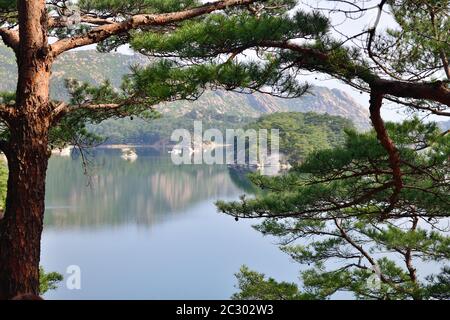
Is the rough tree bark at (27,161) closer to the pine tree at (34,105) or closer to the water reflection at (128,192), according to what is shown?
the pine tree at (34,105)

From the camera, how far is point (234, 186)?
29.6 meters

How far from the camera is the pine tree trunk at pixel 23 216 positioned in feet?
7.95

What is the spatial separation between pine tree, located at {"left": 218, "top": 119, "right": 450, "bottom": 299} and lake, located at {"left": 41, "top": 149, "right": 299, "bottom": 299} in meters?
2.03

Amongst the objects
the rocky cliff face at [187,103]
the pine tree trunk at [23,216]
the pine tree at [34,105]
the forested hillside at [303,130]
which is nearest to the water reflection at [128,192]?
the forested hillside at [303,130]

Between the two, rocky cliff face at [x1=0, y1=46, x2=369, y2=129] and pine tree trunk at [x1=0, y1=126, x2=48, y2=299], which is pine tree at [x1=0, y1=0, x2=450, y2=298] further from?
rocky cliff face at [x1=0, y1=46, x2=369, y2=129]

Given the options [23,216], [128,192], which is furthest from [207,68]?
[128,192]

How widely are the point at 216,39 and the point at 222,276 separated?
1202 cm

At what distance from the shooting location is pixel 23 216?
247 centimetres

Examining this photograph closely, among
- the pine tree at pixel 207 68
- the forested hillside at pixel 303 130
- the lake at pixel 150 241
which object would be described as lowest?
the lake at pixel 150 241

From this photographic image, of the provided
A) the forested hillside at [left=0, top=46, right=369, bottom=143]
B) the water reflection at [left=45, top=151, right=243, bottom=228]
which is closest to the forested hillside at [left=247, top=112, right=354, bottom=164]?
the water reflection at [left=45, top=151, right=243, bottom=228]

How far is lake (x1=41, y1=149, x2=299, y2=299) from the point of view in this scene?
44.4 ft

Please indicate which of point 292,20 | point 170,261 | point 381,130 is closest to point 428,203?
point 381,130

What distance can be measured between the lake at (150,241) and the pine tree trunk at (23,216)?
8.34 feet

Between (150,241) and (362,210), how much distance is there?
50.9ft
